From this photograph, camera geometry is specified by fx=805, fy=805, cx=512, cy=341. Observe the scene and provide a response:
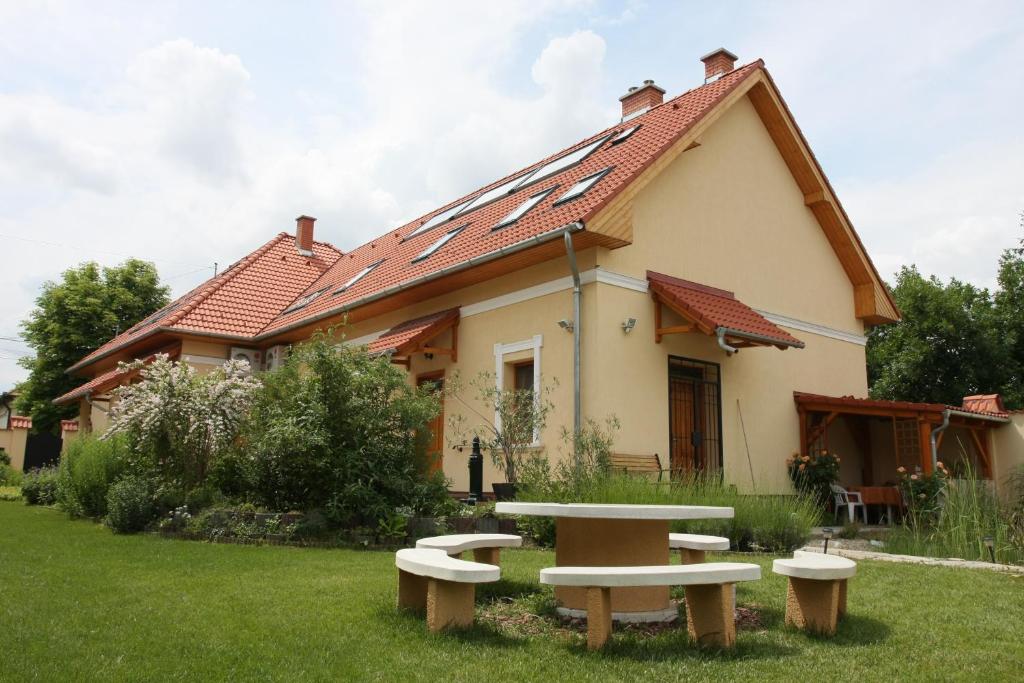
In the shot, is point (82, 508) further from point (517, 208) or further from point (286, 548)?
point (517, 208)

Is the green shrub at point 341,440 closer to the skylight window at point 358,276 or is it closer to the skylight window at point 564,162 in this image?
the skylight window at point 564,162

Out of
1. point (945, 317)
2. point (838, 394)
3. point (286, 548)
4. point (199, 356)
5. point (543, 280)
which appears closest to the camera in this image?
point (286, 548)

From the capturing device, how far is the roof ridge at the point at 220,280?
60.6 feet

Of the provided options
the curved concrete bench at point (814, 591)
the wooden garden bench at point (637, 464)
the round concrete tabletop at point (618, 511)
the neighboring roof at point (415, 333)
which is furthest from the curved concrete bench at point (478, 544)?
the neighboring roof at point (415, 333)

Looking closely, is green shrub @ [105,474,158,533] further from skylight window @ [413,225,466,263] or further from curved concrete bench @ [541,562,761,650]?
curved concrete bench @ [541,562,761,650]

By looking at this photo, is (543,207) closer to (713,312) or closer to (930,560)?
(713,312)

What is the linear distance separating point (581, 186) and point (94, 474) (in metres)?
8.70

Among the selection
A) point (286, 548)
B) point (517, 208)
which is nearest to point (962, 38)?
point (517, 208)

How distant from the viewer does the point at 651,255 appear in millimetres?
12133

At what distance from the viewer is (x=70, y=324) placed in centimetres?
3188

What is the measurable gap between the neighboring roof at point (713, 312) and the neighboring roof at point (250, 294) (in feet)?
35.4

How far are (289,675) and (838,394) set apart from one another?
1372cm

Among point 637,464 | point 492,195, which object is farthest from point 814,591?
point 492,195

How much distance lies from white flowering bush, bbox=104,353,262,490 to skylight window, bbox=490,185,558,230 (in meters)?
4.76
